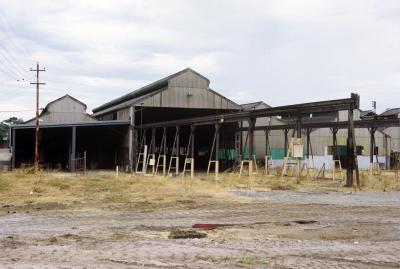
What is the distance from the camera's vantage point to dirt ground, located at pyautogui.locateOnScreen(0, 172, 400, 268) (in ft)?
29.0

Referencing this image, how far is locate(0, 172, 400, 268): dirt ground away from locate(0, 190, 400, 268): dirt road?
0.7 inches

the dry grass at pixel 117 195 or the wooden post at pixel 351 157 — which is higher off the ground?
the wooden post at pixel 351 157

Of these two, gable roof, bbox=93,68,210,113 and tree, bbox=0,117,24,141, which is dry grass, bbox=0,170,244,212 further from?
tree, bbox=0,117,24,141

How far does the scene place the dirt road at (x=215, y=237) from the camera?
880 centimetres

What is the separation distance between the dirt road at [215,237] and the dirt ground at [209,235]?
0.06 feet

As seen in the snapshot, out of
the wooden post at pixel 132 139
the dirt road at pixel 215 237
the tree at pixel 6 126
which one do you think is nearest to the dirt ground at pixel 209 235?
the dirt road at pixel 215 237

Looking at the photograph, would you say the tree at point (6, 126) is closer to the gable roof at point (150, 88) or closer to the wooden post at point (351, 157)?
the gable roof at point (150, 88)

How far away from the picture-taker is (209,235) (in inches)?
467

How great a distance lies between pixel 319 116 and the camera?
73625 mm

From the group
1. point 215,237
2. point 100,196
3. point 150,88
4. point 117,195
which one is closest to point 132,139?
point 150,88

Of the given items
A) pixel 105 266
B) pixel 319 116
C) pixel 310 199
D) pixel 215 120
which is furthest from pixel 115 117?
pixel 105 266

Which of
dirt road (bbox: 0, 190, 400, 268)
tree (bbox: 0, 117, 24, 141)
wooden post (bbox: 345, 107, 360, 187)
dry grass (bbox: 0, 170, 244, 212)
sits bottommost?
dirt road (bbox: 0, 190, 400, 268)

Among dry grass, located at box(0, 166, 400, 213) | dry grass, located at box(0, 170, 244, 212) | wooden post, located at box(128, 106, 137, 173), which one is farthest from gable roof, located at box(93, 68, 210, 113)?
dry grass, located at box(0, 170, 244, 212)

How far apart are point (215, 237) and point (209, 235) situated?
1.08ft
